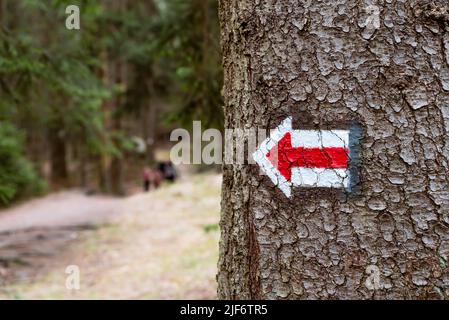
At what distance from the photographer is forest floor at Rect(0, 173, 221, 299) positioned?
691 cm

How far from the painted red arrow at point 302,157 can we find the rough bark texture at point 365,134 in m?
0.08

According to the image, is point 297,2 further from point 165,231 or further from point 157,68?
point 157,68

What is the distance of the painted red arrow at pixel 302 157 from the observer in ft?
7.09

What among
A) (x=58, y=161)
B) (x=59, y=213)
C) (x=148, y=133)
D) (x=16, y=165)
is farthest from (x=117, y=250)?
(x=58, y=161)

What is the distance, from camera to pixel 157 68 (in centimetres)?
2339

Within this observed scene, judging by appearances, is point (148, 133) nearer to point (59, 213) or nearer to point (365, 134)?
point (59, 213)

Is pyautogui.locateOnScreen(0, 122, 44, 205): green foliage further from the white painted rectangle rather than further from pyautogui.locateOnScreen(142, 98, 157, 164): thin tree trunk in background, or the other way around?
the white painted rectangle

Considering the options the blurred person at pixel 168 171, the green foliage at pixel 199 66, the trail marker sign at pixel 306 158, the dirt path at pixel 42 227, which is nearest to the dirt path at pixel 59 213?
the dirt path at pixel 42 227

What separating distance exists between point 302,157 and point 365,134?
0.27 m

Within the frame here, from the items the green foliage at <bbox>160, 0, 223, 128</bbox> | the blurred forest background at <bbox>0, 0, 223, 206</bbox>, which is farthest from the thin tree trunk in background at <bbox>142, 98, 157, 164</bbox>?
the green foliage at <bbox>160, 0, 223, 128</bbox>

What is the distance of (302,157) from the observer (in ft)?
7.18

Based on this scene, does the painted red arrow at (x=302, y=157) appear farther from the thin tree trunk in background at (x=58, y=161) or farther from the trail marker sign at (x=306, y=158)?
the thin tree trunk in background at (x=58, y=161)
